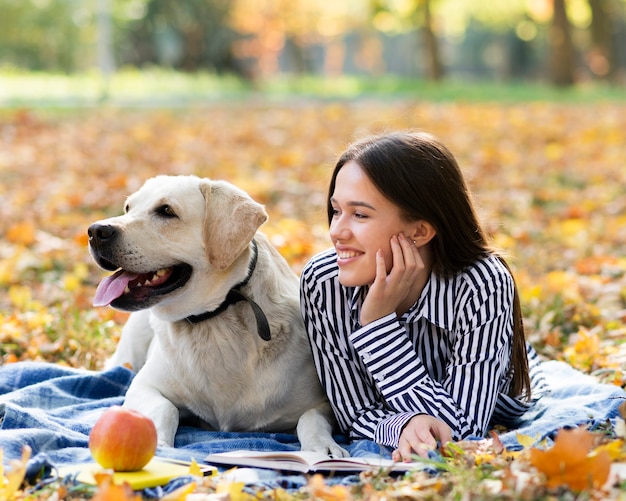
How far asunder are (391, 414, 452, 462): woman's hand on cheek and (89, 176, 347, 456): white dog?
1.17 ft

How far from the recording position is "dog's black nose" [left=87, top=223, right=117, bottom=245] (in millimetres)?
3434

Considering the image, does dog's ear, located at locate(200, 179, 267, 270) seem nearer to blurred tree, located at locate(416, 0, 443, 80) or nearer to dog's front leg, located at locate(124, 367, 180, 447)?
dog's front leg, located at locate(124, 367, 180, 447)

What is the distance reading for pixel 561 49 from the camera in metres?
23.7

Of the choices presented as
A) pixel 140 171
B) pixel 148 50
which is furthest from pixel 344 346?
pixel 148 50

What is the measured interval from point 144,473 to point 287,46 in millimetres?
44836

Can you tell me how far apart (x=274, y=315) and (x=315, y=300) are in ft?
0.65

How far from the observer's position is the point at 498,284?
351 cm

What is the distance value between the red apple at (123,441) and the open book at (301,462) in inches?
13.0

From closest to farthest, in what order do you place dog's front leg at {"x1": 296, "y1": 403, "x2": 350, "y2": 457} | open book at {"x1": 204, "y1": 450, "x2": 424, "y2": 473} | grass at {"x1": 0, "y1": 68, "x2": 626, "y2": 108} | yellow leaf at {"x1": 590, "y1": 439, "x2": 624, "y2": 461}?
1. yellow leaf at {"x1": 590, "y1": 439, "x2": 624, "y2": 461}
2. open book at {"x1": 204, "y1": 450, "x2": 424, "y2": 473}
3. dog's front leg at {"x1": 296, "y1": 403, "x2": 350, "y2": 457}
4. grass at {"x1": 0, "y1": 68, "x2": 626, "y2": 108}

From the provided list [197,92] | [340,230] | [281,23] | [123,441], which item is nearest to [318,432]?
[340,230]

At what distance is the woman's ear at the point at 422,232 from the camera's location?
3.52 metres

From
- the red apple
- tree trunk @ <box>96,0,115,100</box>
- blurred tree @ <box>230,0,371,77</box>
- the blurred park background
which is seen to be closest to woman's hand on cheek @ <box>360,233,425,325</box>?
the red apple

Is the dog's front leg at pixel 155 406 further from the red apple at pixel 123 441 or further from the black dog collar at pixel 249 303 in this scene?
the red apple at pixel 123 441

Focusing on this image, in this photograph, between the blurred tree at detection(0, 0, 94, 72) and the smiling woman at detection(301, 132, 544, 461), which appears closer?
the smiling woman at detection(301, 132, 544, 461)
